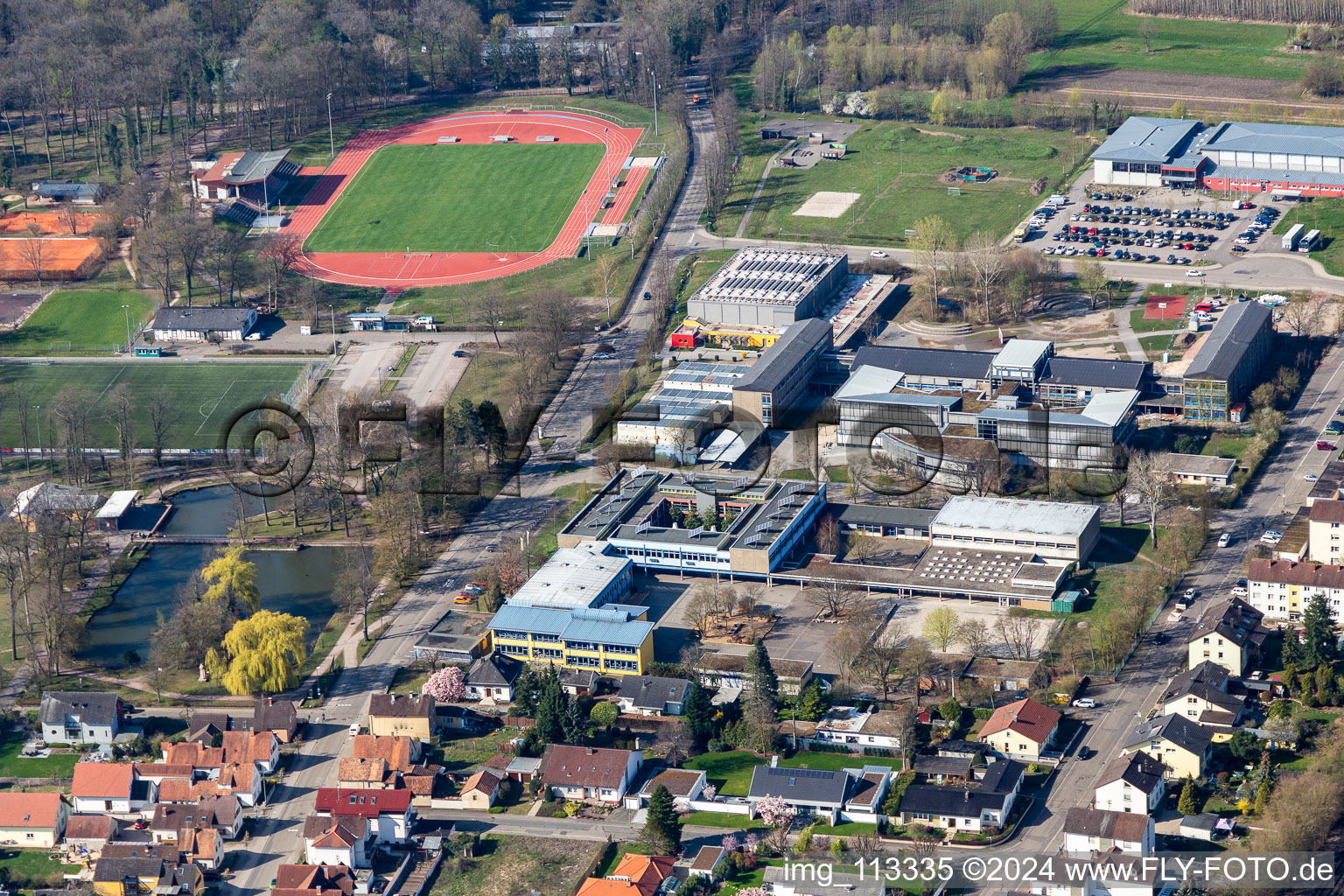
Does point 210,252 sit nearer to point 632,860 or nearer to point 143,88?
point 143,88

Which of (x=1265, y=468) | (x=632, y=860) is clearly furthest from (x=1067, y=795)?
(x=1265, y=468)

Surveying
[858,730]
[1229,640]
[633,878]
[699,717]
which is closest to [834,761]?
[858,730]

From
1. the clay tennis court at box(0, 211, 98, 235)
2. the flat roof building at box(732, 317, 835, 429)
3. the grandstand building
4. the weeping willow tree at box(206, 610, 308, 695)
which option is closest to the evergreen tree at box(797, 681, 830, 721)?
the weeping willow tree at box(206, 610, 308, 695)

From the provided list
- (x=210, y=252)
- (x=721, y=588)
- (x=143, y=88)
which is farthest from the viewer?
(x=143, y=88)

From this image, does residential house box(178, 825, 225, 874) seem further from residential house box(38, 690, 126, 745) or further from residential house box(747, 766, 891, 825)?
residential house box(747, 766, 891, 825)

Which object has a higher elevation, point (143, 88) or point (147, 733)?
point (143, 88)

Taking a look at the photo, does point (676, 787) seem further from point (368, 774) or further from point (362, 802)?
point (368, 774)

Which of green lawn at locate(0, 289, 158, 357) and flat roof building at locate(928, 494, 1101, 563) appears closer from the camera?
flat roof building at locate(928, 494, 1101, 563)
